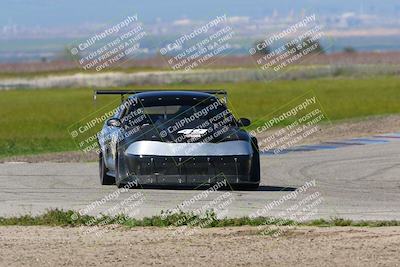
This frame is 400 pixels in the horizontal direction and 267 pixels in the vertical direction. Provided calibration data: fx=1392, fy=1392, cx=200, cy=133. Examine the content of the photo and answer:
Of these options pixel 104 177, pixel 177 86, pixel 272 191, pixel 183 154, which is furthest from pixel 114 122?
pixel 177 86

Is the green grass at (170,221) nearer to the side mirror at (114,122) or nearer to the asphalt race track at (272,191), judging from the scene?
the asphalt race track at (272,191)

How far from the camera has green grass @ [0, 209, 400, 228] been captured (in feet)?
48.2

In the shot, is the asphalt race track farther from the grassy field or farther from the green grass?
the grassy field

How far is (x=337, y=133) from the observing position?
3262 centimetres

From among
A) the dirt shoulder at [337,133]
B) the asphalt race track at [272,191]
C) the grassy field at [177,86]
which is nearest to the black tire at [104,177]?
the asphalt race track at [272,191]

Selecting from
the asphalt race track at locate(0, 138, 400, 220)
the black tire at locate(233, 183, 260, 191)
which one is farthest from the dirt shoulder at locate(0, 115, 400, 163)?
the black tire at locate(233, 183, 260, 191)

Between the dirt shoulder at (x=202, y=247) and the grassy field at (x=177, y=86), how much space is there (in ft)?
54.7

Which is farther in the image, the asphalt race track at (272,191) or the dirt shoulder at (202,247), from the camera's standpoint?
the asphalt race track at (272,191)

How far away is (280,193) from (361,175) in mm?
3452

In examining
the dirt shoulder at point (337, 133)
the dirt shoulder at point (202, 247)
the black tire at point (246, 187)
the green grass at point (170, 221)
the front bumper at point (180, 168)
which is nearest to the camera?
the dirt shoulder at point (202, 247)

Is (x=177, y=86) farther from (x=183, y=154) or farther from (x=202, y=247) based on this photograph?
(x=202, y=247)

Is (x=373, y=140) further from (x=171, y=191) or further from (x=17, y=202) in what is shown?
(x=17, y=202)

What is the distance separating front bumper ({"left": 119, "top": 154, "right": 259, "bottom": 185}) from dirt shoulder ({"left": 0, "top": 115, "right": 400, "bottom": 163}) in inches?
309

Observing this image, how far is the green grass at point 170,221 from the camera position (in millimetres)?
14703
